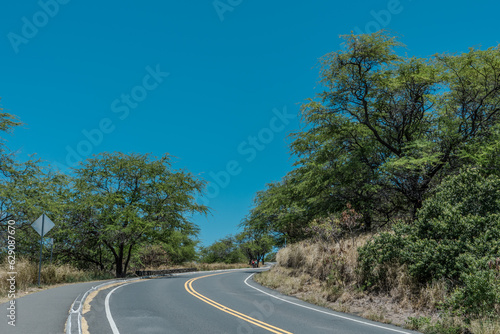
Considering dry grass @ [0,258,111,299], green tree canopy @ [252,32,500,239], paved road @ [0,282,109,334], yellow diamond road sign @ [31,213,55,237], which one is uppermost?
green tree canopy @ [252,32,500,239]

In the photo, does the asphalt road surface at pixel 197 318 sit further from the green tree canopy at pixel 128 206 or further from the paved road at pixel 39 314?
the green tree canopy at pixel 128 206

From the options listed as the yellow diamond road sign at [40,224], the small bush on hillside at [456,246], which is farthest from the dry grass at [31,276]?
the small bush on hillside at [456,246]

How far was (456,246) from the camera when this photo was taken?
1036 centimetres

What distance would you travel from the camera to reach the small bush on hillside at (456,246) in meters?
8.69

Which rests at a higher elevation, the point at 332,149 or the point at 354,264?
the point at 332,149

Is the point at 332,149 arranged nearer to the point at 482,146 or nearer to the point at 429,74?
the point at 429,74

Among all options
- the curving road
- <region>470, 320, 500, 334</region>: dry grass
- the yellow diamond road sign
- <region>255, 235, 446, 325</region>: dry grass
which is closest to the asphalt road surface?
the curving road

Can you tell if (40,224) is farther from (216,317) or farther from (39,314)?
(216,317)

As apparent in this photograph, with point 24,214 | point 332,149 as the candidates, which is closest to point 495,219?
point 332,149

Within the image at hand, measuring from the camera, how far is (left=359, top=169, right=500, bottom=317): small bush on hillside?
8688mm

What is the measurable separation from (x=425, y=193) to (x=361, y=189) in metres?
3.20

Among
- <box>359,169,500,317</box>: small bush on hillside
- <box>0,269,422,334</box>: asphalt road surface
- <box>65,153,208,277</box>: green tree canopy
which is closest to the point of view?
<box>0,269,422,334</box>: asphalt road surface

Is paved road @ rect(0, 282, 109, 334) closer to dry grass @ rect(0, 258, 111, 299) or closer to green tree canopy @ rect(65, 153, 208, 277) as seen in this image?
dry grass @ rect(0, 258, 111, 299)

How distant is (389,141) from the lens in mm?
20250
